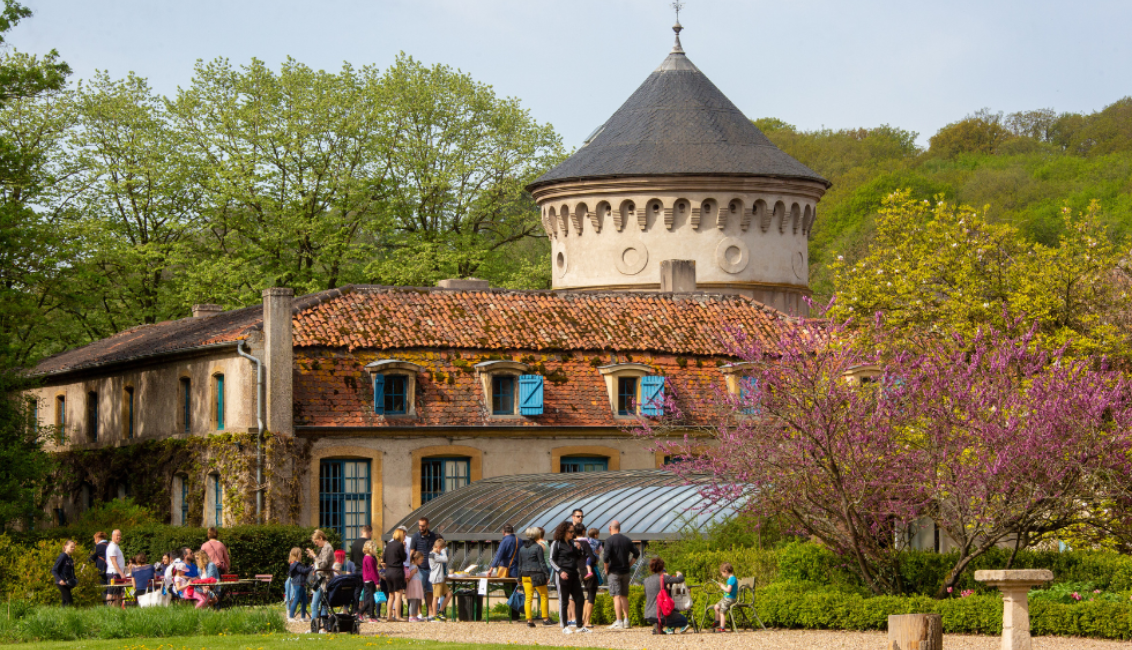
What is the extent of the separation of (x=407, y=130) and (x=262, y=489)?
891 inches

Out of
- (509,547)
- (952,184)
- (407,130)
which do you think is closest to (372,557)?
(509,547)

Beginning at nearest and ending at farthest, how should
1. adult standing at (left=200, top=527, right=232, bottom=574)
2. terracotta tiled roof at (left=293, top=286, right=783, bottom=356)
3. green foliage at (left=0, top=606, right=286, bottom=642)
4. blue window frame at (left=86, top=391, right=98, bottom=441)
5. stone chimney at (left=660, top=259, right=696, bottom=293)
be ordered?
1. green foliage at (left=0, top=606, right=286, bottom=642)
2. adult standing at (left=200, top=527, right=232, bottom=574)
3. terracotta tiled roof at (left=293, top=286, right=783, bottom=356)
4. blue window frame at (left=86, top=391, right=98, bottom=441)
5. stone chimney at (left=660, top=259, right=696, bottom=293)

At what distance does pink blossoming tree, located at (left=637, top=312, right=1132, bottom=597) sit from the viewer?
22734mm

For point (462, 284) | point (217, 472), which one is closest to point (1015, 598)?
point (217, 472)

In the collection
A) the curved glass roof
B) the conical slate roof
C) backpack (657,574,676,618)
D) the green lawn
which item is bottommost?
the green lawn

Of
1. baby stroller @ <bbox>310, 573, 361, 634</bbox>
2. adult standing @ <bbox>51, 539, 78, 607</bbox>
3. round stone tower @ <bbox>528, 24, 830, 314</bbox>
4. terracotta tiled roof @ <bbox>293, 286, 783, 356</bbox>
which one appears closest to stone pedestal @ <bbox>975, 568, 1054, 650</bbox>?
baby stroller @ <bbox>310, 573, 361, 634</bbox>

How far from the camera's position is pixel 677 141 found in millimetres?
49875

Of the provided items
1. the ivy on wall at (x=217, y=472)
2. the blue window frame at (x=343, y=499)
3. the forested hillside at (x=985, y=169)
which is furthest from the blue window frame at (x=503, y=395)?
the forested hillside at (x=985, y=169)

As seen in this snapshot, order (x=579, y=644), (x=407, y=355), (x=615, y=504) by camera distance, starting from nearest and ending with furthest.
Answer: (x=579, y=644) → (x=615, y=504) → (x=407, y=355)

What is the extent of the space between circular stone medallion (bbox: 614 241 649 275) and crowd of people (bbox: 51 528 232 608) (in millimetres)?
21919

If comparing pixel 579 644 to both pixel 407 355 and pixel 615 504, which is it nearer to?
pixel 615 504

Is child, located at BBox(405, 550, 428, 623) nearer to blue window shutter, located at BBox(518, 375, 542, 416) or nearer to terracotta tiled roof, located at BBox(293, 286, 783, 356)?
terracotta tiled roof, located at BBox(293, 286, 783, 356)

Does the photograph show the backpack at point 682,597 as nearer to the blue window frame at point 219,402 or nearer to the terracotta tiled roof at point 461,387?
the terracotta tiled roof at point 461,387

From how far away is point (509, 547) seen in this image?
26.1 metres
